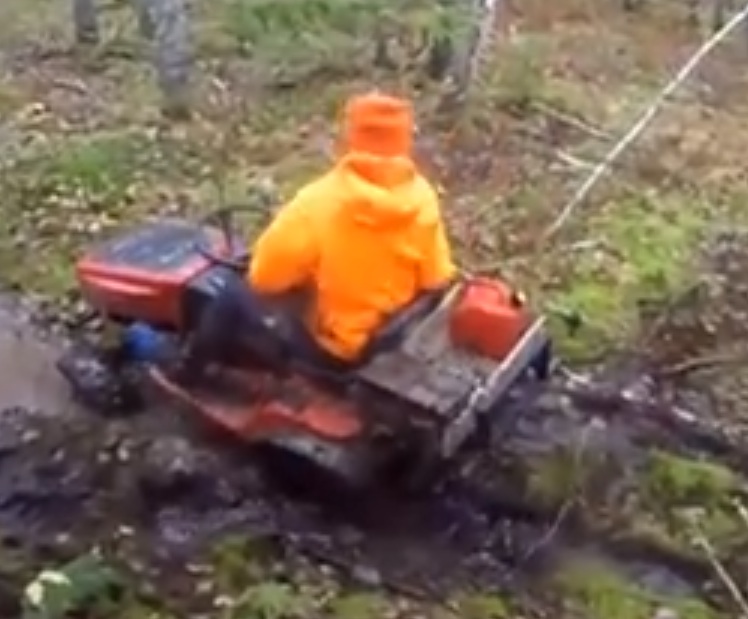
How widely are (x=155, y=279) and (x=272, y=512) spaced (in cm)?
104

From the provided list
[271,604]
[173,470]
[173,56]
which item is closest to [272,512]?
[173,470]

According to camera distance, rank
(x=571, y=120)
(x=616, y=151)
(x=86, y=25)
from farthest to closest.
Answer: (x=86, y=25), (x=571, y=120), (x=616, y=151)

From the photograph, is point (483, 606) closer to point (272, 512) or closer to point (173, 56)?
point (272, 512)

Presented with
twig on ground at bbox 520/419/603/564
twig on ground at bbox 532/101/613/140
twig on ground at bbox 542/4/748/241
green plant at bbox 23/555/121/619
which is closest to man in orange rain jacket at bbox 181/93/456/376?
twig on ground at bbox 520/419/603/564

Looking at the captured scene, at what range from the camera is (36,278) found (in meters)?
8.69

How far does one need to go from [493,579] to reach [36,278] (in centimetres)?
309

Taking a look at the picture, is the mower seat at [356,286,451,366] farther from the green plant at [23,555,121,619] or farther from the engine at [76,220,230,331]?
the green plant at [23,555,121,619]

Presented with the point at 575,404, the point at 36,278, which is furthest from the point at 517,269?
the point at 36,278

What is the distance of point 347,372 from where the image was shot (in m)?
6.72

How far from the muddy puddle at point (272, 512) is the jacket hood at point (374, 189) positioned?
0.94 meters

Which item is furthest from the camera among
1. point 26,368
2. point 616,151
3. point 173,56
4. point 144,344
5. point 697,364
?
point 173,56

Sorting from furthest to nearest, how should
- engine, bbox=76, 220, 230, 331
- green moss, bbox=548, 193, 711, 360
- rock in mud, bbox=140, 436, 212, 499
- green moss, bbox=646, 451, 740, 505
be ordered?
green moss, bbox=548, 193, 711, 360 < green moss, bbox=646, 451, 740, 505 < engine, bbox=76, 220, 230, 331 < rock in mud, bbox=140, 436, 212, 499

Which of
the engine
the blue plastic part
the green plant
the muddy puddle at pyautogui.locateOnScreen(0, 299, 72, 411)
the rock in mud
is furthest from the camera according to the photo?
the muddy puddle at pyautogui.locateOnScreen(0, 299, 72, 411)

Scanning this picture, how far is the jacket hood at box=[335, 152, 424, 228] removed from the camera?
6508 mm
